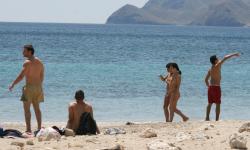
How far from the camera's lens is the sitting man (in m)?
10.5

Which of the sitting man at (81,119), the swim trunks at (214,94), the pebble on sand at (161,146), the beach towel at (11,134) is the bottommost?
the beach towel at (11,134)

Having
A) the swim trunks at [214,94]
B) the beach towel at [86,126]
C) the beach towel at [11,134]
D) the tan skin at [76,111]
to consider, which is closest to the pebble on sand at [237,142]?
the beach towel at [86,126]

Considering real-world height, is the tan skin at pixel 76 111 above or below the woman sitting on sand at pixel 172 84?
below

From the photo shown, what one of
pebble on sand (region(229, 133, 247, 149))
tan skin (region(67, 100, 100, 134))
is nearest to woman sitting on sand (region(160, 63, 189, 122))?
tan skin (region(67, 100, 100, 134))

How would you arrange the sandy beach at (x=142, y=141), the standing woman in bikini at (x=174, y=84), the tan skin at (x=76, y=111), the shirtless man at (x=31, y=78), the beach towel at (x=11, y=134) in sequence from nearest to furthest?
the sandy beach at (x=142, y=141) < the beach towel at (x=11, y=134) < the tan skin at (x=76, y=111) < the shirtless man at (x=31, y=78) < the standing woman in bikini at (x=174, y=84)

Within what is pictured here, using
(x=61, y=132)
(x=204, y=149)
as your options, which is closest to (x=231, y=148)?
(x=204, y=149)

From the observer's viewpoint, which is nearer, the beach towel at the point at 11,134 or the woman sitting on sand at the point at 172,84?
the beach towel at the point at 11,134

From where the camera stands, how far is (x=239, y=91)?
23.6 meters

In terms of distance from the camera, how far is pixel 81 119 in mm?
10547

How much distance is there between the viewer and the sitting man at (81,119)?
34.4 ft

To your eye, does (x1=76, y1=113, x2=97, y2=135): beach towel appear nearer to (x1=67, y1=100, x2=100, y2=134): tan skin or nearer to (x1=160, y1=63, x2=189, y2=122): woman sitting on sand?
(x1=67, y1=100, x2=100, y2=134): tan skin

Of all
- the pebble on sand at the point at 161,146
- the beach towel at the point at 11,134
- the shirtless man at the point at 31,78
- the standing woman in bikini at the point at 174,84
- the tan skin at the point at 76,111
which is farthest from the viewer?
the standing woman in bikini at the point at 174,84

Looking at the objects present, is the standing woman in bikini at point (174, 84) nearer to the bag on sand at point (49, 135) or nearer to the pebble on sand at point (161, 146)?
the bag on sand at point (49, 135)

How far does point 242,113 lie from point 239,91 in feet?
18.3
